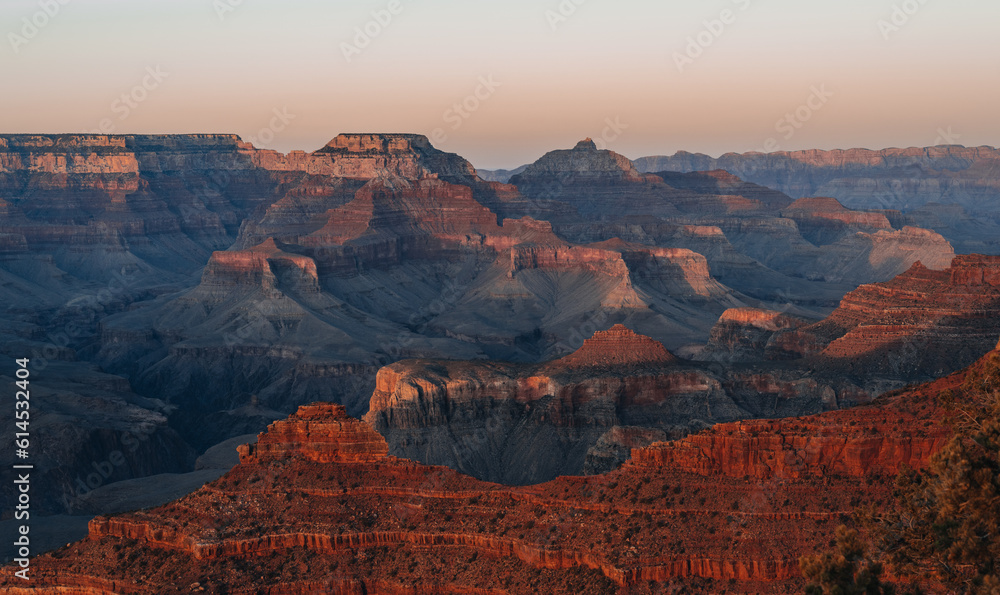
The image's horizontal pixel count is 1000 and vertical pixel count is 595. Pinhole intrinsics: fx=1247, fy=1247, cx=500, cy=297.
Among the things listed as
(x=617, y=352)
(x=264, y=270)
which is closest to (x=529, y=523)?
(x=617, y=352)

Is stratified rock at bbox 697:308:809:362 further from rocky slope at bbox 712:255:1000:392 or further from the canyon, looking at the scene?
rocky slope at bbox 712:255:1000:392

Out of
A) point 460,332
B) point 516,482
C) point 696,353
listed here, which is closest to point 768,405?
point 516,482

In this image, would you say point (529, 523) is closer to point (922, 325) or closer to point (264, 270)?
point (922, 325)

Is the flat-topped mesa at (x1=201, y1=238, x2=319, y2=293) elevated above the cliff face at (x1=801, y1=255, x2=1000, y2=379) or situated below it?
above

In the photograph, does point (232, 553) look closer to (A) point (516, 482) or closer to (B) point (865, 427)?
(B) point (865, 427)

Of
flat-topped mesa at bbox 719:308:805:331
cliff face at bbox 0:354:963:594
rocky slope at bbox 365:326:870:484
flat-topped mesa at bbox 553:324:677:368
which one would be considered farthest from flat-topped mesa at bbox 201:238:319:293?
cliff face at bbox 0:354:963:594

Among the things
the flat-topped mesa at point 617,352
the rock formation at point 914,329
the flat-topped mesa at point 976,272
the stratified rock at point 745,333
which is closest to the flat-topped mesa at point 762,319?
the stratified rock at point 745,333
